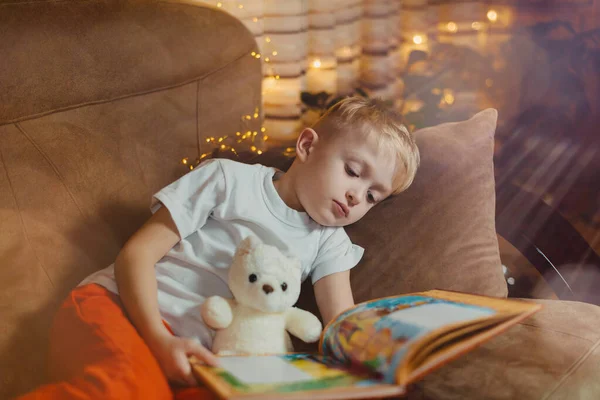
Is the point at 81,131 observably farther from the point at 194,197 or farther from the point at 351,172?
the point at 351,172

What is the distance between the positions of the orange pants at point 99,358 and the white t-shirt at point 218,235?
0.06 m

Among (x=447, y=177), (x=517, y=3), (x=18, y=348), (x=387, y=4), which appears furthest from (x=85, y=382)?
(x=517, y=3)

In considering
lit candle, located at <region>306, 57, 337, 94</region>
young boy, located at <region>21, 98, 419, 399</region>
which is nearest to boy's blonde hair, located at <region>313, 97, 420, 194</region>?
young boy, located at <region>21, 98, 419, 399</region>

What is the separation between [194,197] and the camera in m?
1.09

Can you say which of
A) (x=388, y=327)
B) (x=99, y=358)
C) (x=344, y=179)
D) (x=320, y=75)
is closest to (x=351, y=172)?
(x=344, y=179)

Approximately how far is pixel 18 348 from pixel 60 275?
0.14 metres

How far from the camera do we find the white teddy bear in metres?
0.95

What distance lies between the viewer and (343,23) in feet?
7.73

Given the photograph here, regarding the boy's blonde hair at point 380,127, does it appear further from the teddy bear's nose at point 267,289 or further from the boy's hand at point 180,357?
the boy's hand at point 180,357

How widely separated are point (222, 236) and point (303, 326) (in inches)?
9.0

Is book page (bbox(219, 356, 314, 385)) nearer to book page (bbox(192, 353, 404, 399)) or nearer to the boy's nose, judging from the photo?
book page (bbox(192, 353, 404, 399))

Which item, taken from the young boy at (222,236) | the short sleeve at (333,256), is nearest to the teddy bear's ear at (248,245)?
the young boy at (222,236)

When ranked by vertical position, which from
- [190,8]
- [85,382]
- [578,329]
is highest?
[190,8]

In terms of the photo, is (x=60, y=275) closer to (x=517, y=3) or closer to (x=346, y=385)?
(x=346, y=385)
